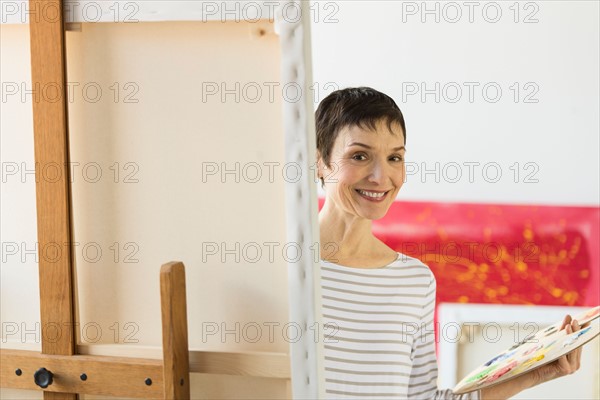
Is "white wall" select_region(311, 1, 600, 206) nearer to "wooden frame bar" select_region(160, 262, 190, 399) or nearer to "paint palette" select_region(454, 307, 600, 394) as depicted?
"paint palette" select_region(454, 307, 600, 394)

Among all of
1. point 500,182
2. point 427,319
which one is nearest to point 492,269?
point 500,182

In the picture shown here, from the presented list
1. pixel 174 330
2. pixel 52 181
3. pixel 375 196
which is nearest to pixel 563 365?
pixel 375 196

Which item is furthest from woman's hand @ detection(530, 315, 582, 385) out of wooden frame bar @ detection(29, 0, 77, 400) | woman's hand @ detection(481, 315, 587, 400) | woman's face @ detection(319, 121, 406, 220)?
wooden frame bar @ detection(29, 0, 77, 400)

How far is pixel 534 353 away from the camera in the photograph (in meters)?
1.11

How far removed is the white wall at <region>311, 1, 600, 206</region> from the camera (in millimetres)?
1830

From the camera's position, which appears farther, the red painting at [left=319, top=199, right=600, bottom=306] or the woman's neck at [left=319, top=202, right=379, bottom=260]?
the red painting at [left=319, top=199, right=600, bottom=306]

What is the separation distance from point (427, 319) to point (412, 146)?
74 centimetres

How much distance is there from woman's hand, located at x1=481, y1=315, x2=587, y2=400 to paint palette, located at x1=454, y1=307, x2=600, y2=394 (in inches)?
0.6

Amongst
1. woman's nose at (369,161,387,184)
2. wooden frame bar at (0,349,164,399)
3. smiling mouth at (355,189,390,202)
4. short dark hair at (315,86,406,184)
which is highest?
short dark hair at (315,86,406,184)

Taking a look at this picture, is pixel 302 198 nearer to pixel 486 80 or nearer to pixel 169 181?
pixel 169 181

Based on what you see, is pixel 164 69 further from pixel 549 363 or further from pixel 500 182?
pixel 500 182

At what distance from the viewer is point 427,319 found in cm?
122

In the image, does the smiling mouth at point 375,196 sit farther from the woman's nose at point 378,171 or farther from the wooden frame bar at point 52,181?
the wooden frame bar at point 52,181

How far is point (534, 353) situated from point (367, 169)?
0.34m
